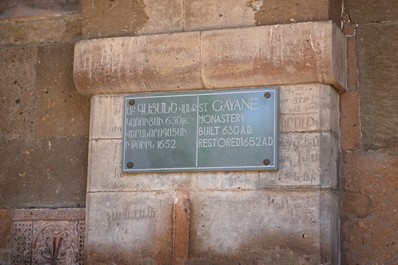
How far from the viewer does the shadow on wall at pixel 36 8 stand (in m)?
5.49

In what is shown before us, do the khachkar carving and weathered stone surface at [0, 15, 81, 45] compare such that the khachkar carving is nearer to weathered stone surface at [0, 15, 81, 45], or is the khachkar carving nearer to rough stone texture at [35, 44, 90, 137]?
rough stone texture at [35, 44, 90, 137]

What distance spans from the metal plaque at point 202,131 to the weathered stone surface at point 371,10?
71cm

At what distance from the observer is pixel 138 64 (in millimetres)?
4918

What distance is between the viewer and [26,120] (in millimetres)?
5328

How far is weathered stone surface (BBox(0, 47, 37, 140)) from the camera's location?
5332mm

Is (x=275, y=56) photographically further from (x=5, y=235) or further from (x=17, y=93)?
(x=5, y=235)

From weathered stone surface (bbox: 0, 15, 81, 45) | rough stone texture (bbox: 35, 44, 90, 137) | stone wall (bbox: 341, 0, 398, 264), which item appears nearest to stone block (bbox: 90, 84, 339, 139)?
stone wall (bbox: 341, 0, 398, 264)

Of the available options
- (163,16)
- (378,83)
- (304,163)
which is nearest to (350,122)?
(378,83)

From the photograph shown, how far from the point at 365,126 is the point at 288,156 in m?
0.51

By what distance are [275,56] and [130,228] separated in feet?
4.24

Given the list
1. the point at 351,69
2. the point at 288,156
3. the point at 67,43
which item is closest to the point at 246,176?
the point at 288,156

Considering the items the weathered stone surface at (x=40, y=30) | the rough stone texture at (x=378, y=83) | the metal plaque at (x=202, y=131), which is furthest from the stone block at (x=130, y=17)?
the rough stone texture at (x=378, y=83)

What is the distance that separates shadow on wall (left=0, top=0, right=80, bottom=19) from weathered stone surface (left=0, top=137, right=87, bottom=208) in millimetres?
870

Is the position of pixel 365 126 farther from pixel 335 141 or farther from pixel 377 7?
pixel 377 7
